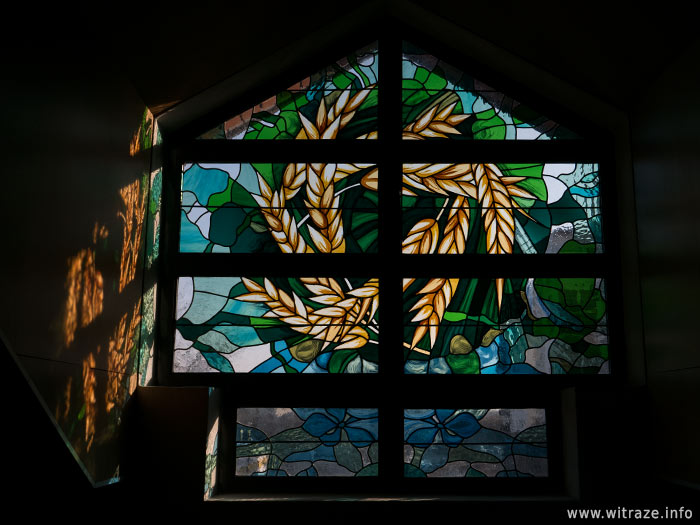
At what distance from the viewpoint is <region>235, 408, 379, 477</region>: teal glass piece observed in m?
4.27

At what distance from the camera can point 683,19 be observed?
346 cm

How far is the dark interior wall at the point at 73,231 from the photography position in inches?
106

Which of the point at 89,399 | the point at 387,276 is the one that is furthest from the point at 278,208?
the point at 89,399

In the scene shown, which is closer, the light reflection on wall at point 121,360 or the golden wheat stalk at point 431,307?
the light reflection on wall at point 121,360

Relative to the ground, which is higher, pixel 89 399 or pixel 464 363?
pixel 464 363

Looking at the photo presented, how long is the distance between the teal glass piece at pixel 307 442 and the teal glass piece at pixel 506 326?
1.63 feet

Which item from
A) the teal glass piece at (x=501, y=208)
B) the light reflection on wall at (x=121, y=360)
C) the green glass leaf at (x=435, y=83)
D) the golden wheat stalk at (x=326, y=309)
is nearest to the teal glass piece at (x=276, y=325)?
the golden wheat stalk at (x=326, y=309)

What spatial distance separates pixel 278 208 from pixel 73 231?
1.60m

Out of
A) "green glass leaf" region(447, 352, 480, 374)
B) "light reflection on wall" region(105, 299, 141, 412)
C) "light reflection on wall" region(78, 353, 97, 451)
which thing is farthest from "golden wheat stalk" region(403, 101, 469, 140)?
"light reflection on wall" region(78, 353, 97, 451)

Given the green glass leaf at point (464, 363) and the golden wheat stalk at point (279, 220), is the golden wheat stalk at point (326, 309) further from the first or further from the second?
the green glass leaf at point (464, 363)

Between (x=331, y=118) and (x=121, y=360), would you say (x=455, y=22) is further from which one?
(x=121, y=360)

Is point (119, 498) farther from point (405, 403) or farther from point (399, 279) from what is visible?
point (399, 279)

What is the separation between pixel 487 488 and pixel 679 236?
5.82 ft

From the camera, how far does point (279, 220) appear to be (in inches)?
180
